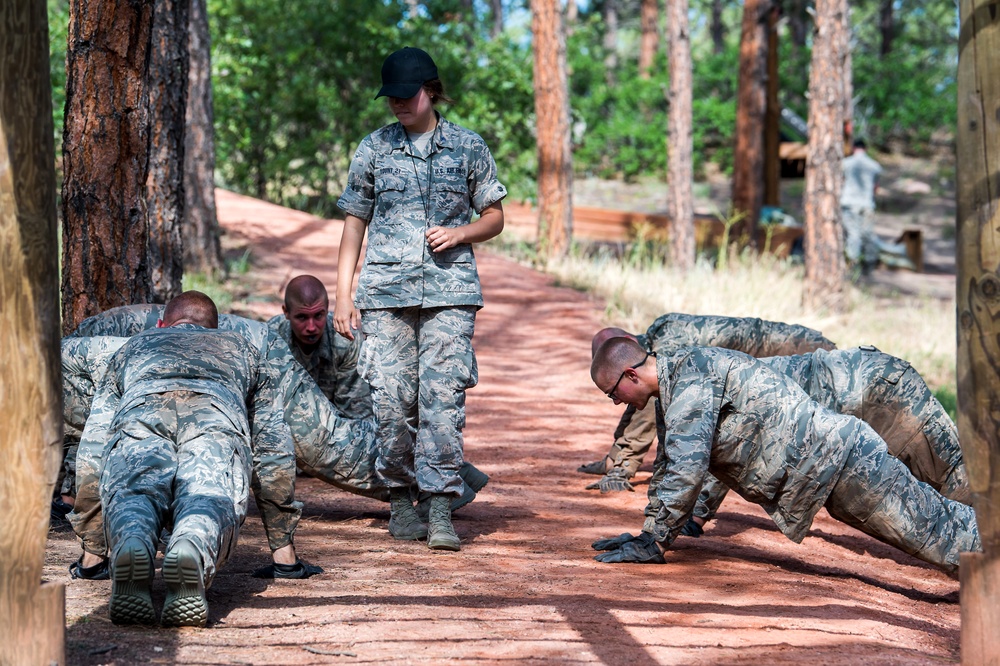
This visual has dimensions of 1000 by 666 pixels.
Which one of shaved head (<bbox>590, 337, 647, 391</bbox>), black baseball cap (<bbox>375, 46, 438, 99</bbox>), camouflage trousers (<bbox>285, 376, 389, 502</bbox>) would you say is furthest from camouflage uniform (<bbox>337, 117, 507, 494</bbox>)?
shaved head (<bbox>590, 337, 647, 391</bbox>)

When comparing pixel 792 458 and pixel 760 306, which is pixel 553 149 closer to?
pixel 760 306

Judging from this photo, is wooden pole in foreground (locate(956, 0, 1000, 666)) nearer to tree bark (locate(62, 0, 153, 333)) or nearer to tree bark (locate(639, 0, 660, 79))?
tree bark (locate(62, 0, 153, 333))

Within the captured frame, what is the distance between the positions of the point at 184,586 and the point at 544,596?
4.31 ft

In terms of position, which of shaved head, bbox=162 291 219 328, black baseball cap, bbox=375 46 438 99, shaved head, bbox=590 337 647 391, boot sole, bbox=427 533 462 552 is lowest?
boot sole, bbox=427 533 462 552

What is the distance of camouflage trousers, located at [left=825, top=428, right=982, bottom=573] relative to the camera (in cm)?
472

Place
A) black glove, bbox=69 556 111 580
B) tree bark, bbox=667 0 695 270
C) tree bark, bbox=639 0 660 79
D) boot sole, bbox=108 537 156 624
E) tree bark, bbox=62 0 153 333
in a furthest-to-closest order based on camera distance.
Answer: tree bark, bbox=639 0 660 79 → tree bark, bbox=667 0 695 270 → tree bark, bbox=62 0 153 333 → black glove, bbox=69 556 111 580 → boot sole, bbox=108 537 156 624

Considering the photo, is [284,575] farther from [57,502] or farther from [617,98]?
[617,98]

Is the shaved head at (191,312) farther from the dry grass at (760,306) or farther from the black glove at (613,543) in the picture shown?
the dry grass at (760,306)

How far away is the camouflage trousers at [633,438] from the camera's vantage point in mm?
6262

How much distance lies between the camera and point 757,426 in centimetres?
471

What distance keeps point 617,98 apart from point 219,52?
44.5 ft

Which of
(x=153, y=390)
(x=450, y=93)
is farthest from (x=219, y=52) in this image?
(x=153, y=390)

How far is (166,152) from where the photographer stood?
7.04m

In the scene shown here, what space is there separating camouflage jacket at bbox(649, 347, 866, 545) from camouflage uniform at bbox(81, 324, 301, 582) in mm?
1525
